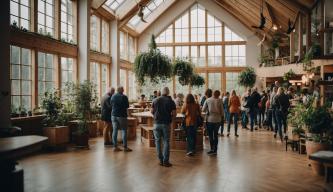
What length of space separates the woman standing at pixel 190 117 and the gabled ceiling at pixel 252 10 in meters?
6.05

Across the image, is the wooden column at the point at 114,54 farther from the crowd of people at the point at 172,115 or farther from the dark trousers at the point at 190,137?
the dark trousers at the point at 190,137

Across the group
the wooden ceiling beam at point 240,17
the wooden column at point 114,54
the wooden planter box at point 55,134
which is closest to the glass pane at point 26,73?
the wooden planter box at point 55,134

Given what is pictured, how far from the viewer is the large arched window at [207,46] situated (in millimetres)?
17828

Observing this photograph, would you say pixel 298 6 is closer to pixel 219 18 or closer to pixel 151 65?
pixel 151 65

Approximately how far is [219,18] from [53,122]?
39.9 feet

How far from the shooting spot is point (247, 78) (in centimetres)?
1603

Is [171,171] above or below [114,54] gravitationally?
below

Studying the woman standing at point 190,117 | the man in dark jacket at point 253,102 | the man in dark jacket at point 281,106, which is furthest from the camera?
the man in dark jacket at point 253,102

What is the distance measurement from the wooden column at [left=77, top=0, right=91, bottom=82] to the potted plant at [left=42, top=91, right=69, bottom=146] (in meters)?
2.70

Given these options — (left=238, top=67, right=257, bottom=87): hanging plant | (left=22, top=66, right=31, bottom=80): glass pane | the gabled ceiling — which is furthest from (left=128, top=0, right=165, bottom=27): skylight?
(left=22, top=66, right=31, bottom=80): glass pane

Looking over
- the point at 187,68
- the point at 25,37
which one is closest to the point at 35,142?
the point at 25,37

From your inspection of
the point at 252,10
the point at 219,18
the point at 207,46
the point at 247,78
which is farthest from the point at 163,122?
the point at 219,18

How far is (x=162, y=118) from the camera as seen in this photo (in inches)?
241

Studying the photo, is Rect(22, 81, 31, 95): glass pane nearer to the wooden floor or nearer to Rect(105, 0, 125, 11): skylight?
the wooden floor
